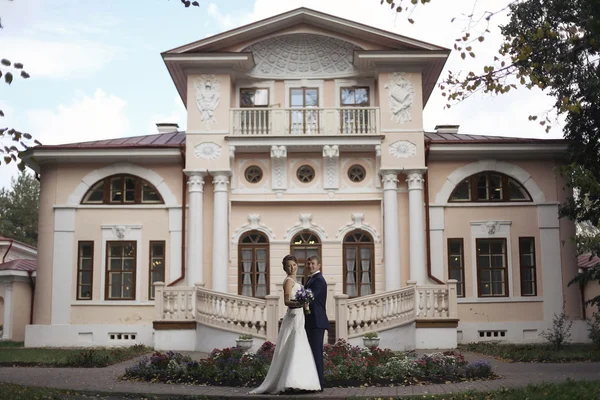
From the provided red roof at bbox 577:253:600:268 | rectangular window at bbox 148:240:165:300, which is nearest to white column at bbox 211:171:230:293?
rectangular window at bbox 148:240:165:300

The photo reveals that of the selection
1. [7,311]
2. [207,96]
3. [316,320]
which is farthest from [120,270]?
[316,320]

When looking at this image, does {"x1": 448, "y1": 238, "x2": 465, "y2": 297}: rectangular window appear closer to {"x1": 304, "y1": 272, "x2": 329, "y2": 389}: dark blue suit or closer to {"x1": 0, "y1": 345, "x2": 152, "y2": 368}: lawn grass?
{"x1": 0, "y1": 345, "x2": 152, "y2": 368}: lawn grass

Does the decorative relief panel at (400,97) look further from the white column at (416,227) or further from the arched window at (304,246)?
the arched window at (304,246)

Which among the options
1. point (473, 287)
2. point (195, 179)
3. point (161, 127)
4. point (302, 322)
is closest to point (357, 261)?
point (473, 287)

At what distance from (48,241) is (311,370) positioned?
47.3 feet

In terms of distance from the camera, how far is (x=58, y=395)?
10820mm

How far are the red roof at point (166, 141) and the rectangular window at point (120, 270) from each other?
295 centimetres

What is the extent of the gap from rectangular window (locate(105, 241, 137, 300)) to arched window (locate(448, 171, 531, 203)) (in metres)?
9.68

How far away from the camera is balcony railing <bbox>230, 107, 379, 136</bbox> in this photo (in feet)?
74.1

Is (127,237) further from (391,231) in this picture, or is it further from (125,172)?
(391,231)

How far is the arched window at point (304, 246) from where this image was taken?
22.9 metres

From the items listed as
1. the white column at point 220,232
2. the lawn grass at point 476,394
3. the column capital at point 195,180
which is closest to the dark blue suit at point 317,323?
the lawn grass at point 476,394

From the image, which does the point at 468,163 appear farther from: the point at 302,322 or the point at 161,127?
the point at 302,322

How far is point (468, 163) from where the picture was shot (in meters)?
23.2
